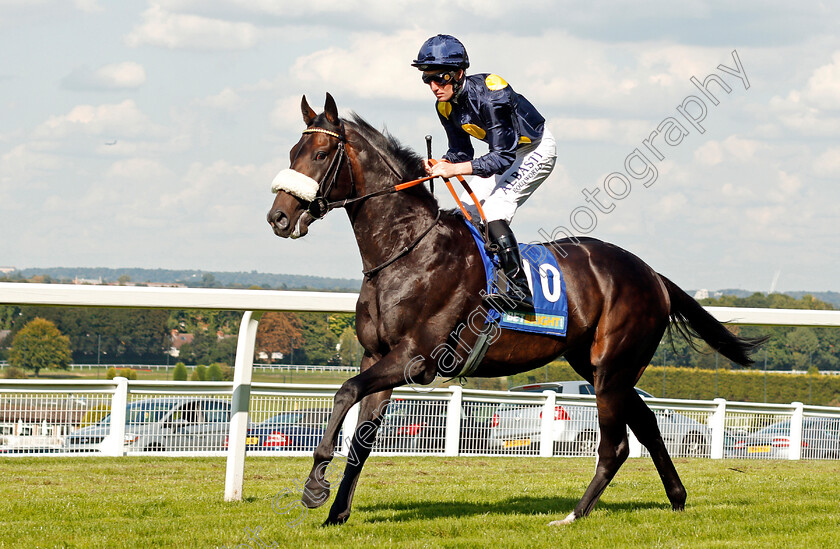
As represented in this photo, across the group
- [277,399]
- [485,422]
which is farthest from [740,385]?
[277,399]

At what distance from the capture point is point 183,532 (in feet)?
14.8

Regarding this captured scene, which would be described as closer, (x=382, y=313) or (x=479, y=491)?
(x=382, y=313)

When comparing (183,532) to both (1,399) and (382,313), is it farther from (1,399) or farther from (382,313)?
(1,399)

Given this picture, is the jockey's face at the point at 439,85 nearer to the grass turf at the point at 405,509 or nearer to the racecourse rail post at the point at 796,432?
the grass turf at the point at 405,509

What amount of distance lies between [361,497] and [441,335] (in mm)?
1665

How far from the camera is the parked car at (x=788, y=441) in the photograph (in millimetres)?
11812

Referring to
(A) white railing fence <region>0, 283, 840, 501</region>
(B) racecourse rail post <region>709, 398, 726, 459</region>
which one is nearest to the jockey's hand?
(A) white railing fence <region>0, 283, 840, 501</region>

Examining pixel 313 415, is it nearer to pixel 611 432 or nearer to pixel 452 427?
pixel 452 427

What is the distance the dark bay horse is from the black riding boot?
0.13 metres

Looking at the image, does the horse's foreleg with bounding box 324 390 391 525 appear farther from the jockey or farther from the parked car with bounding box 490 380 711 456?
the parked car with bounding box 490 380 711 456

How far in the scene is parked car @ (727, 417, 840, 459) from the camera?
38.8ft

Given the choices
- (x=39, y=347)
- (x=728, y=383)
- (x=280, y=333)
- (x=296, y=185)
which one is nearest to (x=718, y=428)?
(x=280, y=333)

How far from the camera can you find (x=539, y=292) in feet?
17.1

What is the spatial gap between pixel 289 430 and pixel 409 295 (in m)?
4.79
